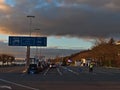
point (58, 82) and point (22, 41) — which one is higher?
point (22, 41)

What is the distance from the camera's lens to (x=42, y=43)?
80.4 m

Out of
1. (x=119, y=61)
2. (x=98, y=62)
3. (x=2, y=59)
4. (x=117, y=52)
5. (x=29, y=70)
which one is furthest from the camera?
(x=2, y=59)

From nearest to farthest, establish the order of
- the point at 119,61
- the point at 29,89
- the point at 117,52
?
the point at 29,89 → the point at 119,61 → the point at 117,52

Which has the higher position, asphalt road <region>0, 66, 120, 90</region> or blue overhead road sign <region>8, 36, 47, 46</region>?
blue overhead road sign <region>8, 36, 47, 46</region>

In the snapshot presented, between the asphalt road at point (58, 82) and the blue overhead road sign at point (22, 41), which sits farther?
the blue overhead road sign at point (22, 41)

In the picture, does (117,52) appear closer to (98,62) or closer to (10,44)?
(98,62)

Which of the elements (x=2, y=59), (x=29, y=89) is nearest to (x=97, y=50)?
(x=2, y=59)

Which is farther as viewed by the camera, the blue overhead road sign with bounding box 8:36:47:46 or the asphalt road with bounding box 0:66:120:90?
the blue overhead road sign with bounding box 8:36:47:46

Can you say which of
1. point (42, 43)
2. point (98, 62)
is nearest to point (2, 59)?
point (98, 62)

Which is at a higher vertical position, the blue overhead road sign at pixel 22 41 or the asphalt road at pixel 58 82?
the blue overhead road sign at pixel 22 41

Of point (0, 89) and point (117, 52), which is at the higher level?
point (117, 52)

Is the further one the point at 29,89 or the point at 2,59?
the point at 2,59

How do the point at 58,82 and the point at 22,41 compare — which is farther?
the point at 22,41

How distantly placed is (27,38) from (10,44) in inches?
142
